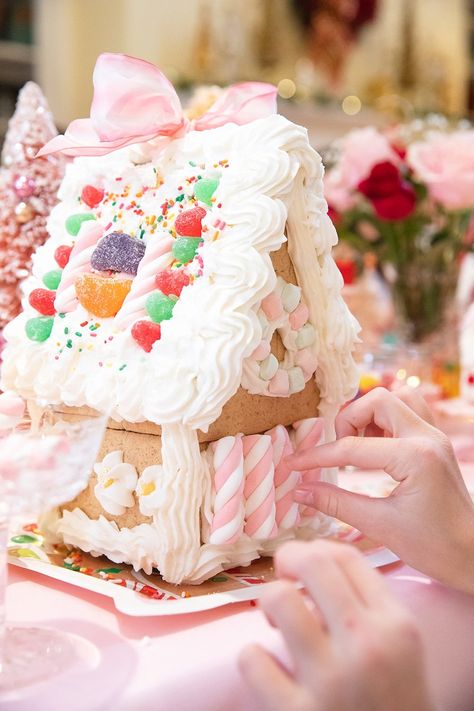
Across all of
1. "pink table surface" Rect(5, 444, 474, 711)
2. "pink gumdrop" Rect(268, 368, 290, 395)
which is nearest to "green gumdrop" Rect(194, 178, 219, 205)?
"pink gumdrop" Rect(268, 368, 290, 395)

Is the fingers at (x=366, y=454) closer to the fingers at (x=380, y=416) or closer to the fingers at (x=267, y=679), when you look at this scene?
the fingers at (x=380, y=416)

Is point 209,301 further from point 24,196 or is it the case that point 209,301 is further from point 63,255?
point 24,196

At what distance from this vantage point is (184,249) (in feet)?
3.29

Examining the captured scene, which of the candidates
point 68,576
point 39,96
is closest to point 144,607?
point 68,576

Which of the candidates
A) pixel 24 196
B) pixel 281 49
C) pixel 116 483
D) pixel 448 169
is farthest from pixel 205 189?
pixel 281 49

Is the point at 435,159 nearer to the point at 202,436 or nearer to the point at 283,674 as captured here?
the point at 202,436

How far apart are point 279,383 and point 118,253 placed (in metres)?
0.25

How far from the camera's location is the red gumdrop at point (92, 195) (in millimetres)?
1140

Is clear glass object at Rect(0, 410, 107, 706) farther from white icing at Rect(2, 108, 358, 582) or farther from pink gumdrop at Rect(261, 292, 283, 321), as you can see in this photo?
pink gumdrop at Rect(261, 292, 283, 321)

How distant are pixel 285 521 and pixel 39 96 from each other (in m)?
0.86

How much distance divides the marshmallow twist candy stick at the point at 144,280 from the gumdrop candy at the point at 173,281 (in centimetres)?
2

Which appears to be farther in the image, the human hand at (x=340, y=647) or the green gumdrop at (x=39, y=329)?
the green gumdrop at (x=39, y=329)

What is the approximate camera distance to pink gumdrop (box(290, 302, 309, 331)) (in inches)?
40.9

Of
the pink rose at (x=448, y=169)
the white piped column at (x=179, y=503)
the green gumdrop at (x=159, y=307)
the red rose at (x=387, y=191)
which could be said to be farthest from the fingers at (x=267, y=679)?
the pink rose at (x=448, y=169)
